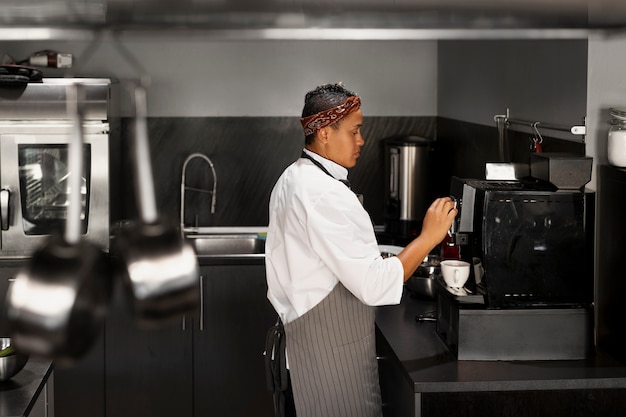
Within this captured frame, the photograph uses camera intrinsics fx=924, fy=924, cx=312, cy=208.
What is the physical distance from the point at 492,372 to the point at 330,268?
602mm

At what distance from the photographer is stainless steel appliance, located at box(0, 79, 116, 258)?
4.84m

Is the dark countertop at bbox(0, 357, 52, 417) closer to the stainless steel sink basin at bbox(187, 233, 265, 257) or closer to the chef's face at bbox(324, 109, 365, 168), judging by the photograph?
the chef's face at bbox(324, 109, 365, 168)

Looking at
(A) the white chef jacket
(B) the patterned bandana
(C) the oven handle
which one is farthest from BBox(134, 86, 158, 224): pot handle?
(C) the oven handle

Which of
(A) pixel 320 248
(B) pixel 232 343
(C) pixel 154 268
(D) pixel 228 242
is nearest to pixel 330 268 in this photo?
(A) pixel 320 248

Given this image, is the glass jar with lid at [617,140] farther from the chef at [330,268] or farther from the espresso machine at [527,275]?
the chef at [330,268]

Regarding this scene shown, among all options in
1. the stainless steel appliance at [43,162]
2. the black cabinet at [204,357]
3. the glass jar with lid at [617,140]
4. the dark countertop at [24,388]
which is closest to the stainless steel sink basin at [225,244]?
the black cabinet at [204,357]

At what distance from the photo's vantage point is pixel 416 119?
5.93 meters

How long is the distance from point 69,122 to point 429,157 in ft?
6.94

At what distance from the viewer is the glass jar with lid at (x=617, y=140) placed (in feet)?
9.99

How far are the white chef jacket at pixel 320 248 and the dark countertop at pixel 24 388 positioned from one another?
2.64 feet

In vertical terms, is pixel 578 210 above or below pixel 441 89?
below

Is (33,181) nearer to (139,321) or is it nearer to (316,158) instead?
(316,158)

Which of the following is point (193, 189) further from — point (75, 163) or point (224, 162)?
point (75, 163)

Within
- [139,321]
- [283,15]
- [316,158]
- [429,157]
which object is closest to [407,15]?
[283,15]
